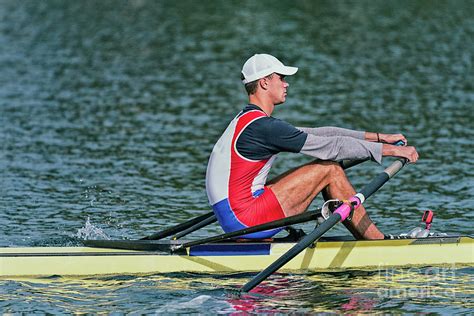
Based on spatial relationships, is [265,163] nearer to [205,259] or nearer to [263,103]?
[263,103]

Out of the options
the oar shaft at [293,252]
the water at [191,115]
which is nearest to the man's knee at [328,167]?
the oar shaft at [293,252]

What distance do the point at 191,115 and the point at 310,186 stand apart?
40.3ft

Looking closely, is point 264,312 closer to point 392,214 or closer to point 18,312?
point 18,312

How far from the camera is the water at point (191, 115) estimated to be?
40.6 feet

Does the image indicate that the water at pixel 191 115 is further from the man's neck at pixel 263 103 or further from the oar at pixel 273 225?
the man's neck at pixel 263 103

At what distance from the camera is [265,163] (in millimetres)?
12617

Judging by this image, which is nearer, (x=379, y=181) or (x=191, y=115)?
(x=379, y=181)

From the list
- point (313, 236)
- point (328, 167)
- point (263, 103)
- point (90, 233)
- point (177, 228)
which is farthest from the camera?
point (90, 233)

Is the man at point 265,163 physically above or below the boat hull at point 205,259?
above

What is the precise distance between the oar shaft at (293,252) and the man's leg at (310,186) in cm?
65

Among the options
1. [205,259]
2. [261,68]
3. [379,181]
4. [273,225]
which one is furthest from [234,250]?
[261,68]

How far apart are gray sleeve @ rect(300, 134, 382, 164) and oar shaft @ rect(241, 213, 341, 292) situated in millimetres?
750

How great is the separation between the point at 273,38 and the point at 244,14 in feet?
19.5

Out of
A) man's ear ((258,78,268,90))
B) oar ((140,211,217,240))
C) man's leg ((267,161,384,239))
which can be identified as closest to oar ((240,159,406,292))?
man's leg ((267,161,384,239))
